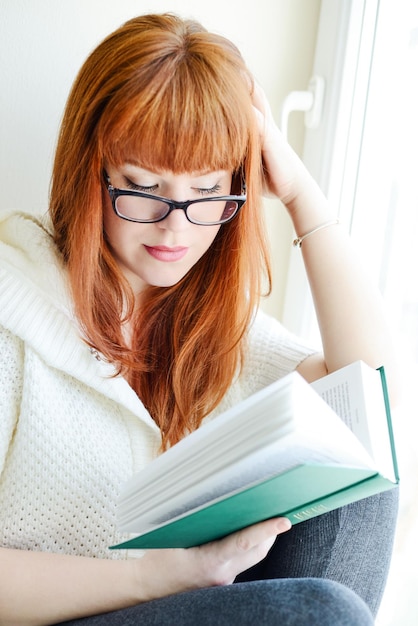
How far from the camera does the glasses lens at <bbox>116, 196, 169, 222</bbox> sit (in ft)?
3.18

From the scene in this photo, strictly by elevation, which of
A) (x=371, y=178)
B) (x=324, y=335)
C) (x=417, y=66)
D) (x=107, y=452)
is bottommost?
(x=107, y=452)

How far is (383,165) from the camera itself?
1.43 metres

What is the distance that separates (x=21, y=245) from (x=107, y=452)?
0.31m

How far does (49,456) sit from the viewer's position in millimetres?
1011

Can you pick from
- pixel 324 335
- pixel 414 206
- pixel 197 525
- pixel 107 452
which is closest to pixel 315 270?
pixel 324 335

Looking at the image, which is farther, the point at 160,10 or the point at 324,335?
the point at 160,10

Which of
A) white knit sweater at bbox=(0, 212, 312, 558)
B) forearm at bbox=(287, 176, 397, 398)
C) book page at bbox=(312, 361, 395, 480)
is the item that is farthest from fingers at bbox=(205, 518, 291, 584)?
forearm at bbox=(287, 176, 397, 398)

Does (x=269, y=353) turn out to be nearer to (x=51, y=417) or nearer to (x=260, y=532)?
(x=51, y=417)

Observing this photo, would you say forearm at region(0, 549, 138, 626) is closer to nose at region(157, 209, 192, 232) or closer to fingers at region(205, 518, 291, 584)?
fingers at region(205, 518, 291, 584)

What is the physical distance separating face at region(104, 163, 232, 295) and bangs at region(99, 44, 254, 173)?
2 cm

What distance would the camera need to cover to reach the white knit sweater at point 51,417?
39.2 inches

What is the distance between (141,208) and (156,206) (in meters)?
0.02

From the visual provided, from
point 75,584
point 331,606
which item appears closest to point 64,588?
point 75,584

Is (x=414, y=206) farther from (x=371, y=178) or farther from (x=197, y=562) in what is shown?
(x=197, y=562)
